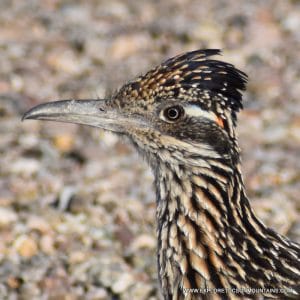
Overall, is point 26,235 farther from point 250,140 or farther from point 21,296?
point 250,140

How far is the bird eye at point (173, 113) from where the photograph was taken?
600 cm

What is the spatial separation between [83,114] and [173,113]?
0.64m

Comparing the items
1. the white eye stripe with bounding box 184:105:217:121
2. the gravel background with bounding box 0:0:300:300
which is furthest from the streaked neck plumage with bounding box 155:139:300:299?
the gravel background with bounding box 0:0:300:300

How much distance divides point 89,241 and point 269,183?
208 centimetres

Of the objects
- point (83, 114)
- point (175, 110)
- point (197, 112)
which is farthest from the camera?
point (83, 114)

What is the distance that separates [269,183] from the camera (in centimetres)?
948

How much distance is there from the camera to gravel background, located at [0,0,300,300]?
8.16 m

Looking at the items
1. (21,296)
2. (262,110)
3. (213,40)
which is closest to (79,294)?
(21,296)

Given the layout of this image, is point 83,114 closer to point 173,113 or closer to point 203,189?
point 173,113

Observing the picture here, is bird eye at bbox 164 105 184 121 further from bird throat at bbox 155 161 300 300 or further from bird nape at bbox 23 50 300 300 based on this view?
bird throat at bbox 155 161 300 300

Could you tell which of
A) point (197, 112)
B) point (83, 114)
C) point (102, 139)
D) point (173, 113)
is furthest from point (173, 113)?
point (102, 139)

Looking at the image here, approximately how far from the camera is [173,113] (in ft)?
19.8

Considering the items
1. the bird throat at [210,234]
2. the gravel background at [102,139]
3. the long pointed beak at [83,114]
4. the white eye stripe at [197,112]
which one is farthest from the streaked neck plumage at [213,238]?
the gravel background at [102,139]

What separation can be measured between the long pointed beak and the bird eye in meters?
0.29
